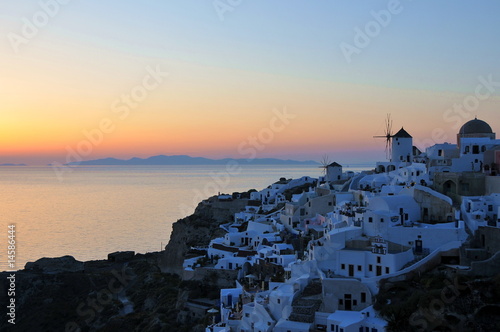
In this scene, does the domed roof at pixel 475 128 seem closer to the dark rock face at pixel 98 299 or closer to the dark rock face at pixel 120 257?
the dark rock face at pixel 98 299

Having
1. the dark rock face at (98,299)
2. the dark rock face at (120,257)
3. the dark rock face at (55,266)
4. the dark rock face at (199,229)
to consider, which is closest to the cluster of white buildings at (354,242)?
the dark rock face at (98,299)

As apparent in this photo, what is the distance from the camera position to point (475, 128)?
96.5 feet

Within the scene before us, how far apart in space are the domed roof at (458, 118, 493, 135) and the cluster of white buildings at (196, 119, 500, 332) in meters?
0.05

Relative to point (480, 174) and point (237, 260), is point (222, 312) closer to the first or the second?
point (237, 260)

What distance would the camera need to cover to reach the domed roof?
96.2 ft

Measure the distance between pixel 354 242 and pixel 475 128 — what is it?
47.5ft

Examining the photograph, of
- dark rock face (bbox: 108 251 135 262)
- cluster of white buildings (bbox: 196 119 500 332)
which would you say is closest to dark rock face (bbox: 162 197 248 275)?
cluster of white buildings (bbox: 196 119 500 332)

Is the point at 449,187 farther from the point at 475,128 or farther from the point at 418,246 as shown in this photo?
the point at 475,128

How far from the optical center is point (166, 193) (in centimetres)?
11606

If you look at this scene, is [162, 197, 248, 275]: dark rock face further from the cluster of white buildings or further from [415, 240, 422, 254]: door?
[415, 240, 422, 254]: door

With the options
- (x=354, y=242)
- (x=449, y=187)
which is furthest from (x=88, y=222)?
(x=354, y=242)

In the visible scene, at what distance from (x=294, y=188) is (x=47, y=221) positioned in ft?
141

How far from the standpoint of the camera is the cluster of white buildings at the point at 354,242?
57.3ft

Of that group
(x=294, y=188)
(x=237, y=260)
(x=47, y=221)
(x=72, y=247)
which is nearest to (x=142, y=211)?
(x=47, y=221)
